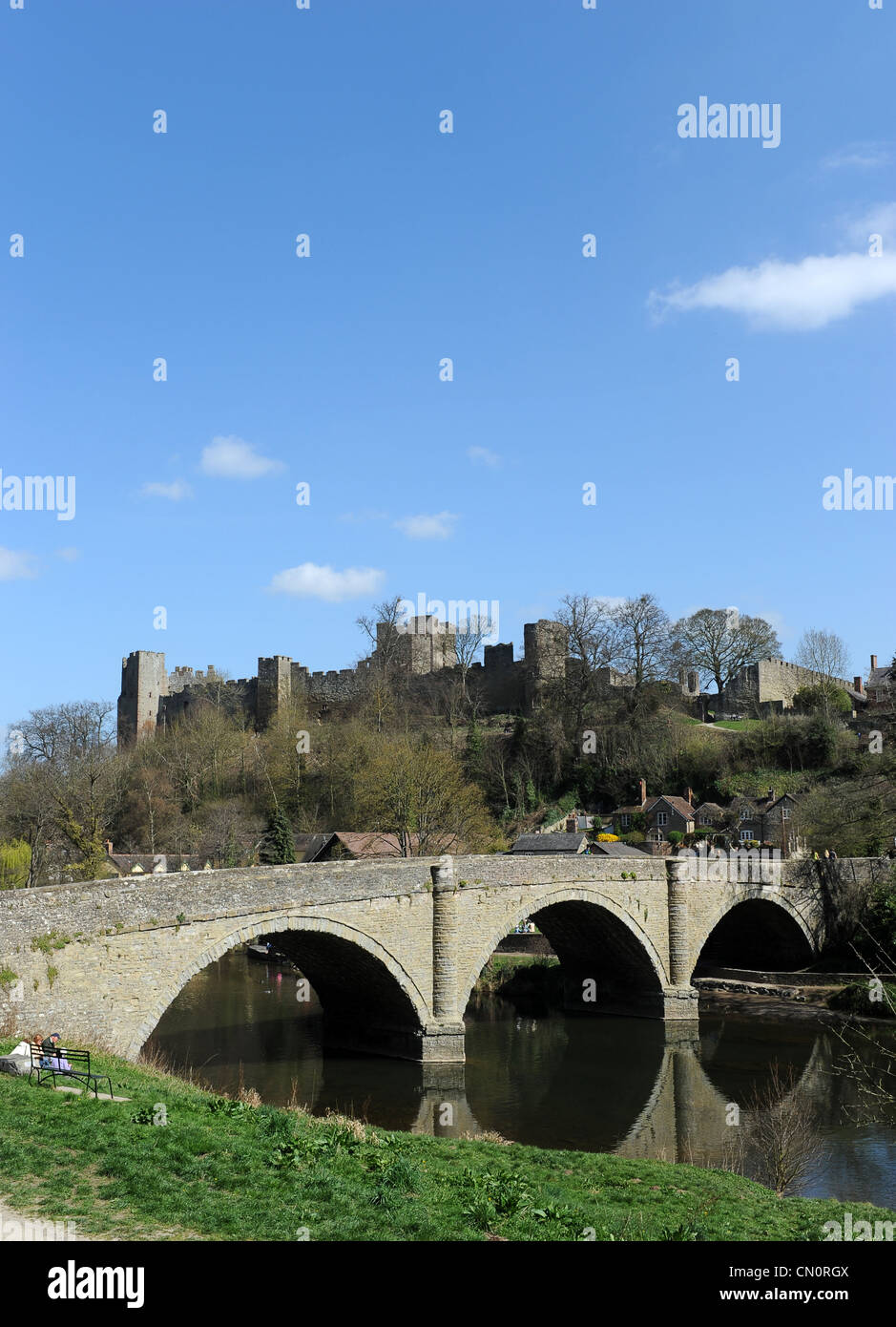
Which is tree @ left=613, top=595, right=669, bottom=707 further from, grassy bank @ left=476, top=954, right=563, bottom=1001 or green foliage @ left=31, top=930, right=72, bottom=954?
green foliage @ left=31, top=930, right=72, bottom=954

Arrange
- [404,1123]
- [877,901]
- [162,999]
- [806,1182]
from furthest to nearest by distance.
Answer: [877,901] < [404,1123] < [162,999] < [806,1182]

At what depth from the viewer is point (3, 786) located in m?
47.7

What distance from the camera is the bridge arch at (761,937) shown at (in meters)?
33.5

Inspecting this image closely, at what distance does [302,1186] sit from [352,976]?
15304 millimetres

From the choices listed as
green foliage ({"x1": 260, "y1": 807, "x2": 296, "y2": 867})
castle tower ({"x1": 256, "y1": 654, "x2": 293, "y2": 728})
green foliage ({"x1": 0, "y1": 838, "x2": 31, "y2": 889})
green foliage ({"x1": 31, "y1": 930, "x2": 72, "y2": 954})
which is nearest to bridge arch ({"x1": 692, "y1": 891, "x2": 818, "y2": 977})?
green foliage ({"x1": 260, "y1": 807, "x2": 296, "y2": 867})

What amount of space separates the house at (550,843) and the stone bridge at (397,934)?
617 cm

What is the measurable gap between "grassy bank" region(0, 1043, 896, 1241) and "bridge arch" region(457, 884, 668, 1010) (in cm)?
1332

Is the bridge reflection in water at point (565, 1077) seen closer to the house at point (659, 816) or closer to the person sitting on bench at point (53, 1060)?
the person sitting on bench at point (53, 1060)

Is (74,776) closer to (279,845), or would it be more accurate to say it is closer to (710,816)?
(279,845)

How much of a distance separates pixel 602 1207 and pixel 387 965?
1229 centimetres

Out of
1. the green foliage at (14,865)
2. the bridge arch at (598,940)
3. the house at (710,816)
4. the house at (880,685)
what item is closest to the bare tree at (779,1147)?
the bridge arch at (598,940)

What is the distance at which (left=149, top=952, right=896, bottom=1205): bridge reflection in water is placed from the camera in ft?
57.0

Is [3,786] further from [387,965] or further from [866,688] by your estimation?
[866,688]
